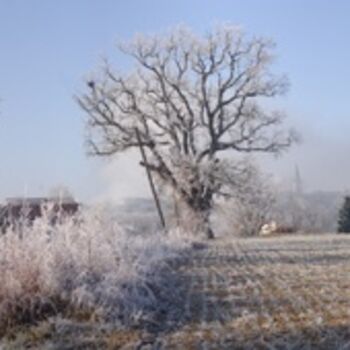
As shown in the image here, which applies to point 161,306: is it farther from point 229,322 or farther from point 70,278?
point 229,322

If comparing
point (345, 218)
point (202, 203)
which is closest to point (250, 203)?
point (202, 203)

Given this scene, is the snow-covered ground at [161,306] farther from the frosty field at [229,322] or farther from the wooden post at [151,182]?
the wooden post at [151,182]

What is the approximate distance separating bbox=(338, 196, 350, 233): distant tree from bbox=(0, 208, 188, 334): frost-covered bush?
149 feet

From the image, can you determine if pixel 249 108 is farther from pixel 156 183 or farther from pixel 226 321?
pixel 226 321

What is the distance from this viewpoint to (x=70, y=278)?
8945 millimetres

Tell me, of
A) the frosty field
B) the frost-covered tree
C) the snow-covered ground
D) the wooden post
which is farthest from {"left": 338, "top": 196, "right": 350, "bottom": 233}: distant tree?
the frosty field

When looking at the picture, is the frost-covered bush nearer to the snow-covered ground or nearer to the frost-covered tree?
the snow-covered ground

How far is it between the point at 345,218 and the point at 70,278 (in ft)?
160

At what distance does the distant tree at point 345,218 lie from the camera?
5466 centimetres

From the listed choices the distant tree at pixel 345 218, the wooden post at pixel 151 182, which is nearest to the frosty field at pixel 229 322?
the wooden post at pixel 151 182

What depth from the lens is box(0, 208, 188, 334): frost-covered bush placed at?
27.1 feet

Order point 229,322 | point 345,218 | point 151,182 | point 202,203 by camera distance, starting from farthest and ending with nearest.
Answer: point 345,218
point 202,203
point 151,182
point 229,322

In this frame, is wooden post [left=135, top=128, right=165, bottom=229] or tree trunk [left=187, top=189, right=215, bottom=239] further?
tree trunk [left=187, top=189, right=215, bottom=239]

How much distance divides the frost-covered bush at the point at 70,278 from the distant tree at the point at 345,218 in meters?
45.4
